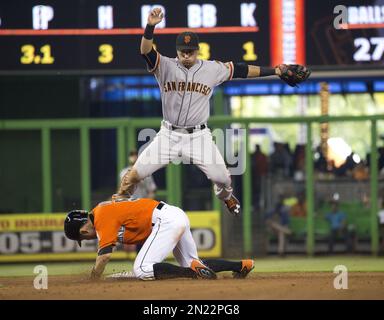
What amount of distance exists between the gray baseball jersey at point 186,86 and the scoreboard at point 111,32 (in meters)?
3.58

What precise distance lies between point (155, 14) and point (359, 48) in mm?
5254

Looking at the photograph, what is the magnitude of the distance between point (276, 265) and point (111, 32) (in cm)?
381

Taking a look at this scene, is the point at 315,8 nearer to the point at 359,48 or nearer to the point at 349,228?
the point at 359,48

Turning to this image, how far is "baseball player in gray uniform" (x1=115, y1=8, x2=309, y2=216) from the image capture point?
9344 millimetres

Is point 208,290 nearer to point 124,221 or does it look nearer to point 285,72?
point 124,221

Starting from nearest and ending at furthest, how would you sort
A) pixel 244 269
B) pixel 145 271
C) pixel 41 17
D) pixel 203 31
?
pixel 145 271 → pixel 244 269 → pixel 203 31 → pixel 41 17

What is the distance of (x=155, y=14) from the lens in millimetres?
8695

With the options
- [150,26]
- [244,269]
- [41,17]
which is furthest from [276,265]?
[150,26]

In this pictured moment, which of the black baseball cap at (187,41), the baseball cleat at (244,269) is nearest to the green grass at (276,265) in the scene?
the baseball cleat at (244,269)

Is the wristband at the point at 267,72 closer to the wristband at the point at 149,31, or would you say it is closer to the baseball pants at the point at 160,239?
the wristband at the point at 149,31

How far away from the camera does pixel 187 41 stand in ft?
29.9

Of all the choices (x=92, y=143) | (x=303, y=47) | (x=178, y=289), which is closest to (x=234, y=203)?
(x=178, y=289)

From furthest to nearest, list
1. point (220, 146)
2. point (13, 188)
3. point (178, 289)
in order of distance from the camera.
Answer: point (13, 188)
point (220, 146)
point (178, 289)

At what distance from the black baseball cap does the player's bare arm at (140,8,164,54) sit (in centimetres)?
32
